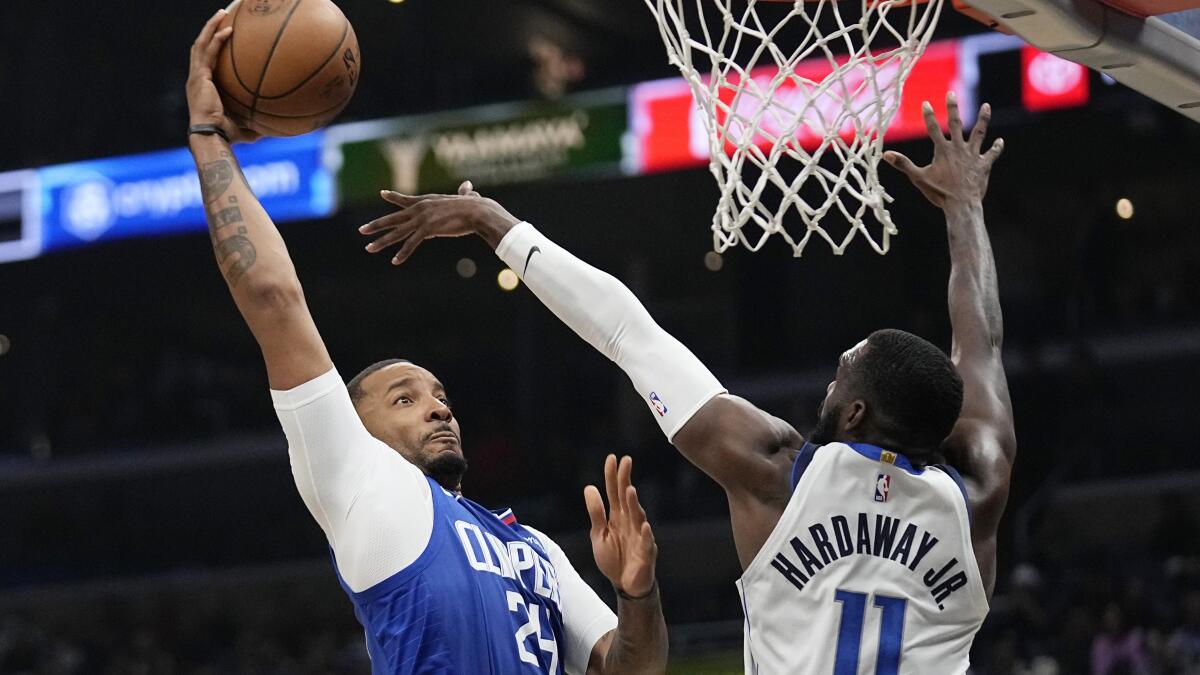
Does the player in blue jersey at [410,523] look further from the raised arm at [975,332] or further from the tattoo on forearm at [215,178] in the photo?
the raised arm at [975,332]

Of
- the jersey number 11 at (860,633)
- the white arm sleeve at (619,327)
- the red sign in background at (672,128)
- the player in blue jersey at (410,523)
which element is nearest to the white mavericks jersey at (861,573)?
the jersey number 11 at (860,633)

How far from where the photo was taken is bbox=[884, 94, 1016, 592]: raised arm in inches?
108

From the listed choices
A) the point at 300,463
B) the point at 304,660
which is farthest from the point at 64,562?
the point at 300,463

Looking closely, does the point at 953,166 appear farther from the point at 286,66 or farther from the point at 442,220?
the point at 286,66

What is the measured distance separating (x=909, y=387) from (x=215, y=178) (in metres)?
1.23

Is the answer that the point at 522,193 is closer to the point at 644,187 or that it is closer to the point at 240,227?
the point at 644,187

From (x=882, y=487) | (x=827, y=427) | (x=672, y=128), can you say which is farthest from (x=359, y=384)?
(x=672, y=128)

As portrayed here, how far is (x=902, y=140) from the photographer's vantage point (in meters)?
10.6

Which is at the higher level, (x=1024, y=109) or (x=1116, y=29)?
(x=1116, y=29)

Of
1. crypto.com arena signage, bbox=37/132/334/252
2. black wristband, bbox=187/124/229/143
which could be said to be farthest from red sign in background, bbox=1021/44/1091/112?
black wristband, bbox=187/124/229/143

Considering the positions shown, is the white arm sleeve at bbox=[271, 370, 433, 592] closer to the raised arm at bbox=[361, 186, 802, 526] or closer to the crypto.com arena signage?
the raised arm at bbox=[361, 186, 802, 526]

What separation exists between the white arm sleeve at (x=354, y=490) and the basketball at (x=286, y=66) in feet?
1.75

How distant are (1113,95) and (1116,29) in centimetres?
807

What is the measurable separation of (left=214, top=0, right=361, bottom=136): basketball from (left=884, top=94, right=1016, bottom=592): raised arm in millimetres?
1169
